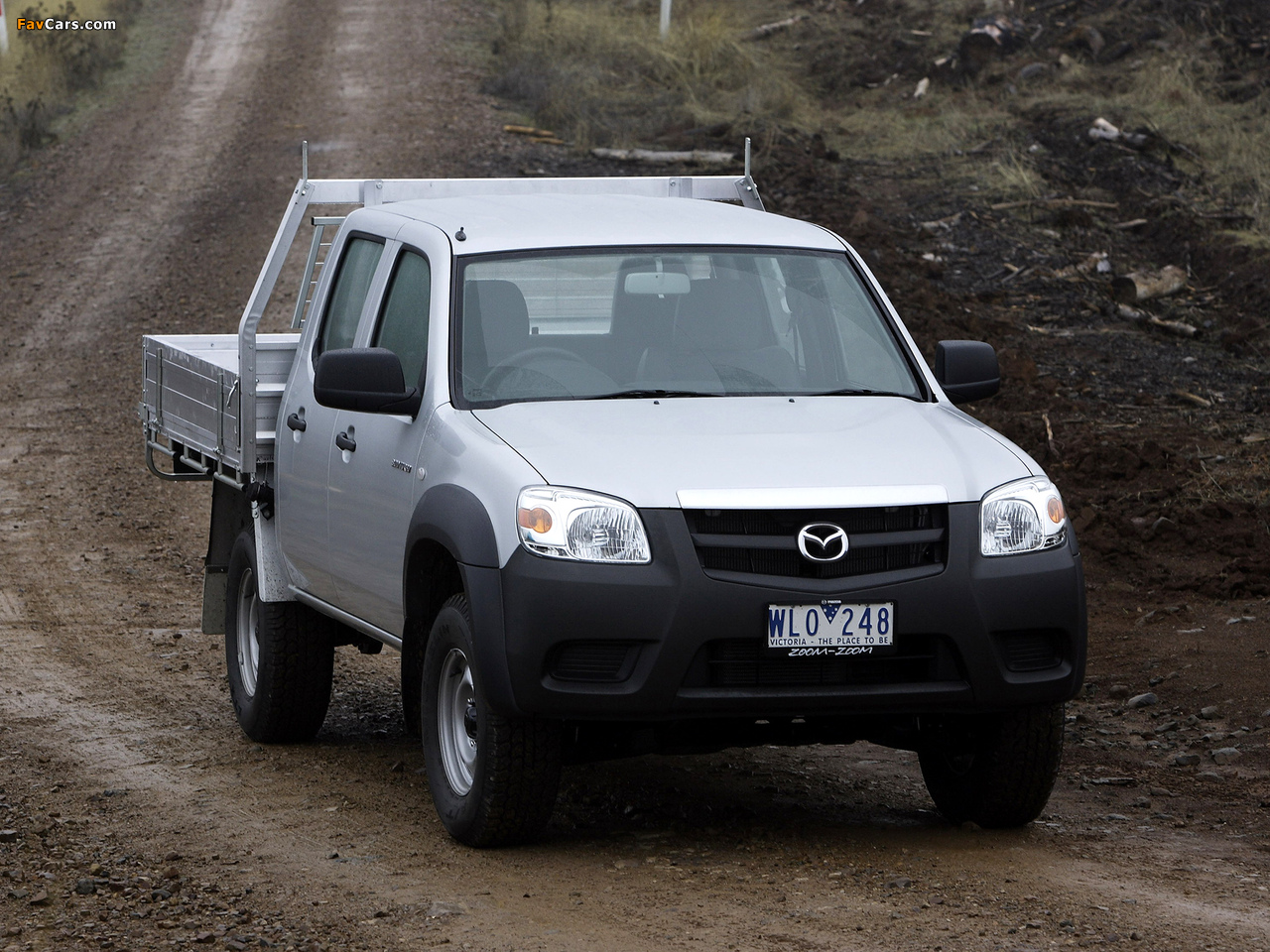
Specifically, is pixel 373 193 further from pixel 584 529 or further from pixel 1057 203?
pixel 1057 203

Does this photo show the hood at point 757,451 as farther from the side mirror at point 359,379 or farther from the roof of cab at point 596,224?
the roof of cab at point 596,224

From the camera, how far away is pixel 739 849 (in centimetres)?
566

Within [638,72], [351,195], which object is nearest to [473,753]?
[351,195]

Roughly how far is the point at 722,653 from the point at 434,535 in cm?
99

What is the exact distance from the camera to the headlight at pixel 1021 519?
5324 mm

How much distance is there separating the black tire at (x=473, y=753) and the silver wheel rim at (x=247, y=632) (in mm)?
2070

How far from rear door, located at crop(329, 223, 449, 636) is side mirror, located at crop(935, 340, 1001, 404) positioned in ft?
5.81

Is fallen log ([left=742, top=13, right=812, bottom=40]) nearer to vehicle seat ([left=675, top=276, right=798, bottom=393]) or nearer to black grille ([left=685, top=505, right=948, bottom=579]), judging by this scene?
vehicle seat ([left=675, top=276, right=798, bottom=393])

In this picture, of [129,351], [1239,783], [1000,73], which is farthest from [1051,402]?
[1000,73]

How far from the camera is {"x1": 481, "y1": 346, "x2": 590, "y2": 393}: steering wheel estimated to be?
600cm

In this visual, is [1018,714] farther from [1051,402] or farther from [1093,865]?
[1051,402]

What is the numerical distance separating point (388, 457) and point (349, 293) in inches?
44.7

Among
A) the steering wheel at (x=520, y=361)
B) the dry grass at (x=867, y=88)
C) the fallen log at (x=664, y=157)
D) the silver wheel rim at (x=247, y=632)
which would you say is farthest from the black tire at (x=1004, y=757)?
the fallen log at (x=664, y=157)

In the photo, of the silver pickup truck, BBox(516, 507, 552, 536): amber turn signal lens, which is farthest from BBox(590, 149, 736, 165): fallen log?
BBox(516, 507, 552, 536): amber turn signal lens
